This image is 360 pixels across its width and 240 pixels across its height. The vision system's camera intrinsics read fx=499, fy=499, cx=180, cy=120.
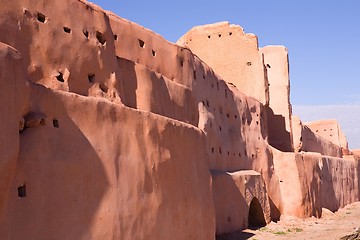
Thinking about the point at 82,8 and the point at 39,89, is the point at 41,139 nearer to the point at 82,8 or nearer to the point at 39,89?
the point at 39,89

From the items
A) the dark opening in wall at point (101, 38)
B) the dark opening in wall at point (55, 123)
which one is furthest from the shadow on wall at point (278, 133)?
the dark opening in wall at point (55, 123)

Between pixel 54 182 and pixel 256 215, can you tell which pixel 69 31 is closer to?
pixel 54 182

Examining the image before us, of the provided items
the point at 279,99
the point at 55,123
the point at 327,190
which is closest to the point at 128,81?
the point at 55,123

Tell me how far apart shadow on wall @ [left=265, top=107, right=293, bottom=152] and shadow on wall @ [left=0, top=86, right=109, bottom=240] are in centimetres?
1716

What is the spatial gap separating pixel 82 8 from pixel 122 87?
186cm

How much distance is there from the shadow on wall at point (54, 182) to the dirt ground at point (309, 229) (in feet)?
24.8

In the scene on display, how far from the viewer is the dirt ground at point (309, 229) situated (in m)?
15.1

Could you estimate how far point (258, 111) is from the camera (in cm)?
2052

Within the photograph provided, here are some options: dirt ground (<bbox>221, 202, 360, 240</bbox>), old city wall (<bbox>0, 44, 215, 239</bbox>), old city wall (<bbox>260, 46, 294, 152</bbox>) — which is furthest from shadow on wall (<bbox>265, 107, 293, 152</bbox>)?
old city wall (<bbox>0, 44, 215, 239</bbox>)

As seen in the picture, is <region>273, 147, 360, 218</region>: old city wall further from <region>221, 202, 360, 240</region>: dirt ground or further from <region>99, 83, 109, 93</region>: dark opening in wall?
<region>99, 83, 109, 93</region>: dark opening in wall

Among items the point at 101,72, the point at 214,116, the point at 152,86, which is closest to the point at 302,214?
the point at 214,116

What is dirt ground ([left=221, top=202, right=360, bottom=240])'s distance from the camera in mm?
15094

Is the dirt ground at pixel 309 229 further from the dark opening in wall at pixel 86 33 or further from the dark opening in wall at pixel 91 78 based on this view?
the dark opening in wall at pixel 86 33

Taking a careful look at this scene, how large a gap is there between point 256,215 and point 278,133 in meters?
6.73
